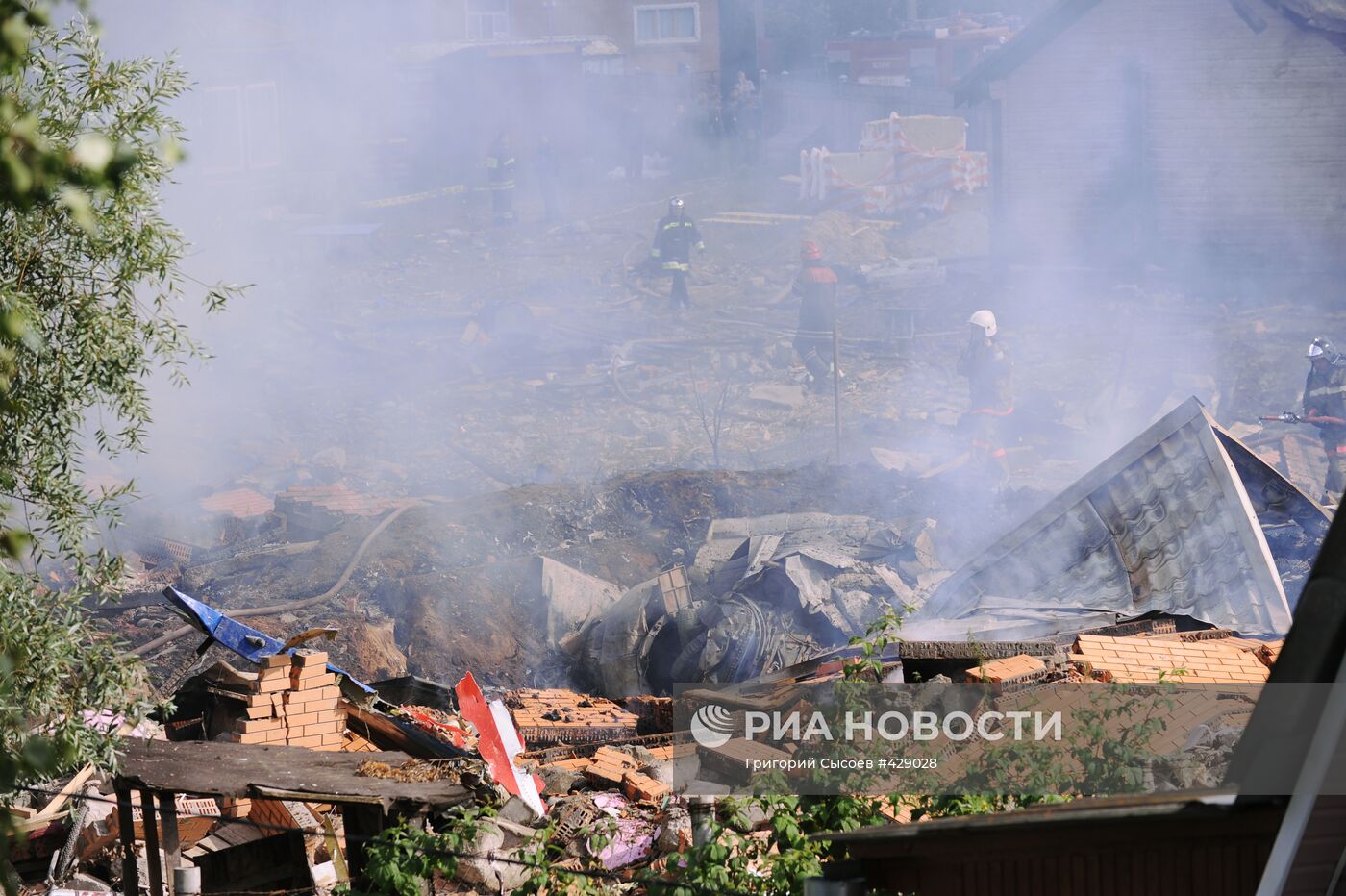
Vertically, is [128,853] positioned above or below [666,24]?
below

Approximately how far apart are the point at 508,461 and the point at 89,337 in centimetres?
910

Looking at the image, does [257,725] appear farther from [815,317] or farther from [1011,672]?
[815,317]

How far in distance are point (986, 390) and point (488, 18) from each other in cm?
2204

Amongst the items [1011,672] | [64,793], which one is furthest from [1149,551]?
[64,793]

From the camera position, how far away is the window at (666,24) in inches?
1204

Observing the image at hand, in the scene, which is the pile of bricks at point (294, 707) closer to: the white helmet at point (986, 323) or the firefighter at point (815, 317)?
the white helmet at point (986, 323)

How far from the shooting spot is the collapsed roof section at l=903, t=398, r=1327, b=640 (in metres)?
7.25

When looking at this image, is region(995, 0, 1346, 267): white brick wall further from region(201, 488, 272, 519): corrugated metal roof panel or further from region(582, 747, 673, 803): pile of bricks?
region(582, 747, 673, 803): pile of bricks

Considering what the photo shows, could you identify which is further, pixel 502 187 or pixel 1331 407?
pixel 502 187

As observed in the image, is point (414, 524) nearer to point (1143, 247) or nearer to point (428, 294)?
point (428, 294)

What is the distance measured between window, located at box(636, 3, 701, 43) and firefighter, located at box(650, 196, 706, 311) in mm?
13649

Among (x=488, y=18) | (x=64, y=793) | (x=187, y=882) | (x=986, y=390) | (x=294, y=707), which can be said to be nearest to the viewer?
(x=187, y=882)

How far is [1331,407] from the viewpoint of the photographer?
36.1 ft

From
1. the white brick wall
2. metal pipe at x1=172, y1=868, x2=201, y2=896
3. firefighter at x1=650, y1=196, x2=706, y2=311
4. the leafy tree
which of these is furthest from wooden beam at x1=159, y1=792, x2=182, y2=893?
the white brick wall
